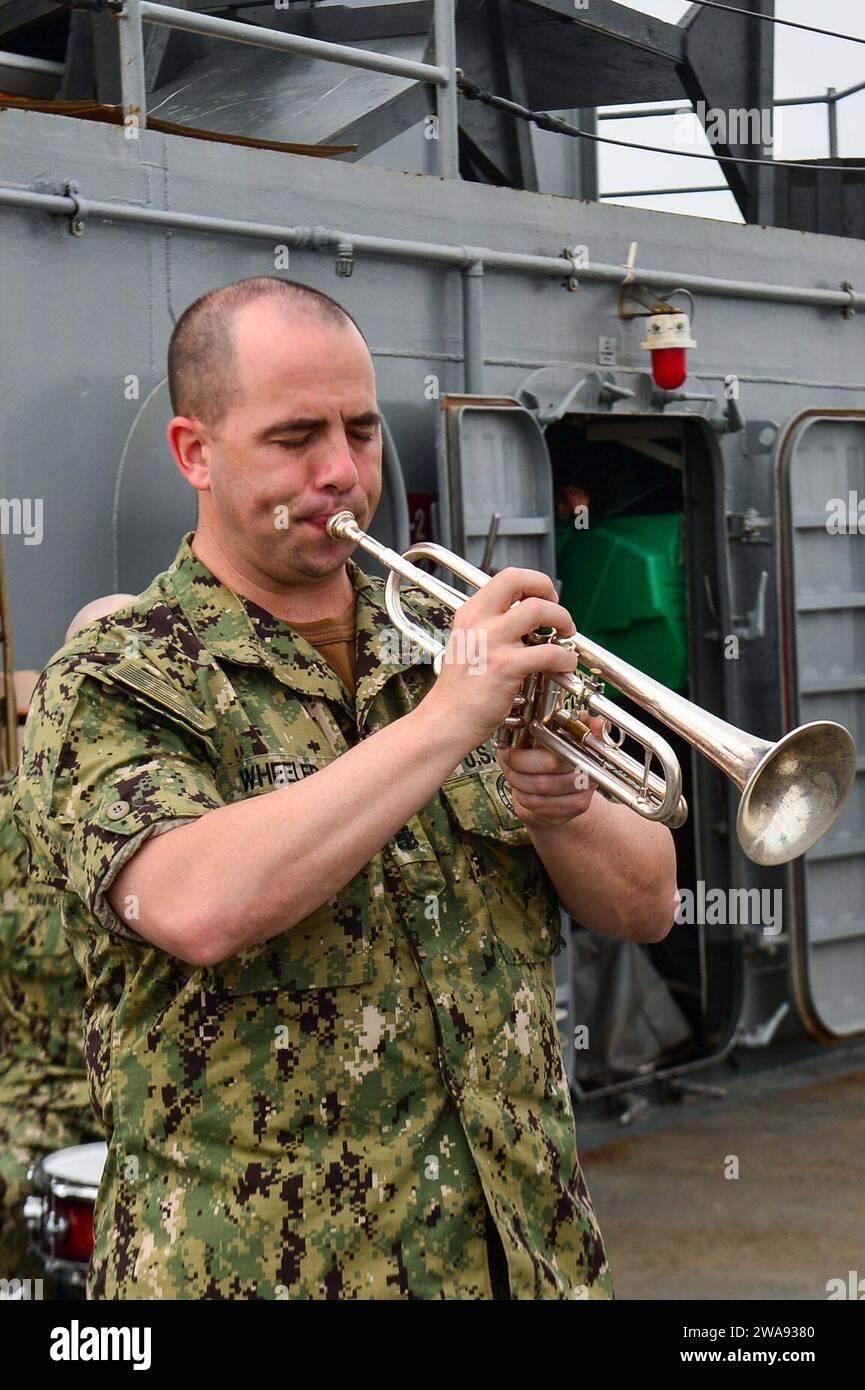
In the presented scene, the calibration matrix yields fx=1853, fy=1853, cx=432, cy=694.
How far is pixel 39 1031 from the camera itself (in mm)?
3768

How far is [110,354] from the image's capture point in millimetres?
5289

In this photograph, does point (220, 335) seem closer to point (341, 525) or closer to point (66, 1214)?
point (341, 525)

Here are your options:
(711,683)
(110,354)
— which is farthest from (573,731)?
(711,683)

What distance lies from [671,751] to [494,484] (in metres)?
3.85

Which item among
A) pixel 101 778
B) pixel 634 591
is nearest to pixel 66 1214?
pixel 101 778

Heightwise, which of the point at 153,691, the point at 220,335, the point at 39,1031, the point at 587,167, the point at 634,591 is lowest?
the point at 39,1031

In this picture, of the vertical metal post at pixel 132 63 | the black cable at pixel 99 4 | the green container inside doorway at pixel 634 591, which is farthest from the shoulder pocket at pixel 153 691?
the green container inside doorway at pixel 634 591

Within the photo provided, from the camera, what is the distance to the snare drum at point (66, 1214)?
3305 millimetres

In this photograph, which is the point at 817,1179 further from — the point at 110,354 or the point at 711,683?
the point at 110,354

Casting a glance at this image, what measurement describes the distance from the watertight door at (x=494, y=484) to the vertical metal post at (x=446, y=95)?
2.90 feet

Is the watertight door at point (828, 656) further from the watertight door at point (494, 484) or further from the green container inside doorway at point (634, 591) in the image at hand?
the watertight door at point (494, 484)

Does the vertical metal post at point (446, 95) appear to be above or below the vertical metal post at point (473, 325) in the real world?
above

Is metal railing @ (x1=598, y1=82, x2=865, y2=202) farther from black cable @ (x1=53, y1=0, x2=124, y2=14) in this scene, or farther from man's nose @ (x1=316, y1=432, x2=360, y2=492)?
man's nose @ (x1=316, y1=432, x2=360, y2=492)

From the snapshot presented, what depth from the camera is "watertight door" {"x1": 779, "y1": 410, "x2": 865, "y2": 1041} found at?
7.41m
